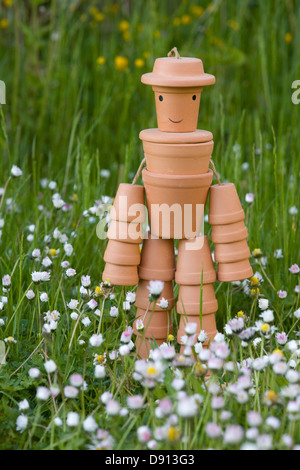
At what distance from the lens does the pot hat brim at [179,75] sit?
223 centimetres

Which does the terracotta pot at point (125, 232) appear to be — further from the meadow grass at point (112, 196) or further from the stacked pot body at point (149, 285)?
the meadow grass at point (112, 196)

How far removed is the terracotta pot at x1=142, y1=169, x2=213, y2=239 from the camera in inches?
90.1

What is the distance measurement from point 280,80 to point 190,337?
316 centimetres

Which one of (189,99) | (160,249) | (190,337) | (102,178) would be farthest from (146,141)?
(102,178)

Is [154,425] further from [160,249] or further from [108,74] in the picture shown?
[108,74]

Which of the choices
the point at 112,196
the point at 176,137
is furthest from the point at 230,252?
the point at 112,196

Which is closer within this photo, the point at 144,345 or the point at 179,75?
the point at 179,75

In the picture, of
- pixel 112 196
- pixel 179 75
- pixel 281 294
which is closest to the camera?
pixel 179 75

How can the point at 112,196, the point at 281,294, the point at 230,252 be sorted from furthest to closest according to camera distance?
the point at 112,196, the point at 281,294, the point at 230,252

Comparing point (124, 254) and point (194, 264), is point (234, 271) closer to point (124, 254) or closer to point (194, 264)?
point (194, 264)

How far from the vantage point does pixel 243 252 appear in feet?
7.80

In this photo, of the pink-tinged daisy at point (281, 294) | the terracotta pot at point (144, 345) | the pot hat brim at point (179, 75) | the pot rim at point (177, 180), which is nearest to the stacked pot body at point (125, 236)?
the pot rim at point (177, 180)

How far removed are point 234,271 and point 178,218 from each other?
10.8 inches

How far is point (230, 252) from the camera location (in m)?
2.36
